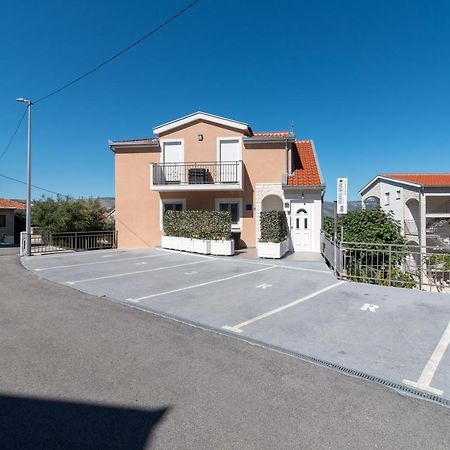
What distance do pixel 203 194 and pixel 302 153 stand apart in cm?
608

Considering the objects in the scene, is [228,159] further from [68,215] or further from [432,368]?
[432,368]

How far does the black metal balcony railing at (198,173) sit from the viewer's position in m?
14.8

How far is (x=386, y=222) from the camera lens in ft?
32.4

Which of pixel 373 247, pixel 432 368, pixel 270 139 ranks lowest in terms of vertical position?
pixel 432 368

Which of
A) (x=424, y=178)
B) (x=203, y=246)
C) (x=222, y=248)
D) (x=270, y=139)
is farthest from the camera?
(x=424, y=178)

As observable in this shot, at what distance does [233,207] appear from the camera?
1541 cm

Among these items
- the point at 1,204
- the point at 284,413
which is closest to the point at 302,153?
the point at 284,413

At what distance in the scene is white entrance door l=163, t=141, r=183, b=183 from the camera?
15.5 m

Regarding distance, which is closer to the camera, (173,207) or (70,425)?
(70,425)

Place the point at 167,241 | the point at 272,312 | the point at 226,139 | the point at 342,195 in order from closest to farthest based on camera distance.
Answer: the point at 272,312
the point at 342,195
the point at 167,241
the point at 226,139

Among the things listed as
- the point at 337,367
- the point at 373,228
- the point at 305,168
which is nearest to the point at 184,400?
the point at 337,367

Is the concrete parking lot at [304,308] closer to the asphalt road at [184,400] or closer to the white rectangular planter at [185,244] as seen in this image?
the asphalt road at [184,400]

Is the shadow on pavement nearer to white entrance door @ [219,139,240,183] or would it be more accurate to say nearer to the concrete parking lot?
the concrete parking lot

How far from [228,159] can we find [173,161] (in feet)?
9.82
